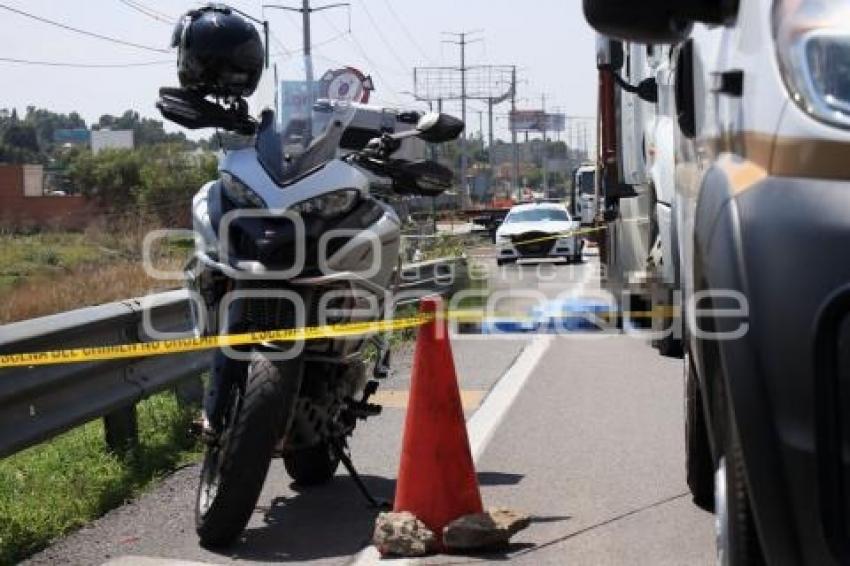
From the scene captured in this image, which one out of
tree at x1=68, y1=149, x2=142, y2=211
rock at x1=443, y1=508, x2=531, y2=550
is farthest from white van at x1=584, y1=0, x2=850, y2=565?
tree at x1=68, y1=149, x2=142, y2=211

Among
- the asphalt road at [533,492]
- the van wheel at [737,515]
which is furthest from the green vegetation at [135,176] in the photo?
the van wheel at [737,515]

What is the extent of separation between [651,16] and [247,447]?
264cm

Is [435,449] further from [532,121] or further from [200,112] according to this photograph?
[532,121]

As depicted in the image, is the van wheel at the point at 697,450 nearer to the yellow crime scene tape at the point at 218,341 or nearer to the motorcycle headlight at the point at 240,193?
the yellow crime scene tape at the point at 218,341

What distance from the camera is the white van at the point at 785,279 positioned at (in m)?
2.71

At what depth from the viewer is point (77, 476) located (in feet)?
22.4

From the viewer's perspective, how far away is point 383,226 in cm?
591

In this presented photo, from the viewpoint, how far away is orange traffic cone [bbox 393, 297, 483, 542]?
211 inches

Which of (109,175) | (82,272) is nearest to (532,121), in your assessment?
(109,175)

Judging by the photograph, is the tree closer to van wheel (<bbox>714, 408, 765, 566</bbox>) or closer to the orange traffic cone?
the orange traffic cone

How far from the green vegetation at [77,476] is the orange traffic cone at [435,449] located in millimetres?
1674

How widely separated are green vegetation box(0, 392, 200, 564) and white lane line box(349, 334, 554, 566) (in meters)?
1.52

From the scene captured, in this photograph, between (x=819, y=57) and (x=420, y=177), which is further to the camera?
(x=420, y=177)

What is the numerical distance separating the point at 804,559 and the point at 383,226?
3.41 meters
